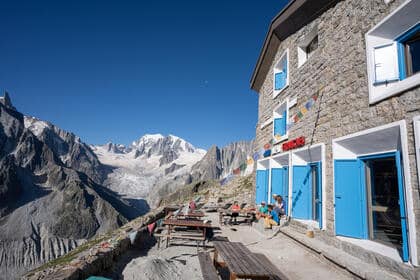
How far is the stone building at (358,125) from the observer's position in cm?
428

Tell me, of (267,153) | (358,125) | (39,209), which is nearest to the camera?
(358,125)

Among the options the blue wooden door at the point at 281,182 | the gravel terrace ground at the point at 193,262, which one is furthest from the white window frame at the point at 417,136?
the blue wooden door at the point at 281,182

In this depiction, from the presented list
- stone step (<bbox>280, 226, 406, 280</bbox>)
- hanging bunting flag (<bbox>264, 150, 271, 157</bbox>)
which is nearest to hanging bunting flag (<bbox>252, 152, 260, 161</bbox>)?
hanging bunting flag (<bbox>264, 150, 271, 157</bbox>)

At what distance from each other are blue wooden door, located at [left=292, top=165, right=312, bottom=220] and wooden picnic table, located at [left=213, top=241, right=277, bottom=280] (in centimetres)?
367

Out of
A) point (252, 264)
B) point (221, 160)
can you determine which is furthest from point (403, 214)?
point (221, 160)

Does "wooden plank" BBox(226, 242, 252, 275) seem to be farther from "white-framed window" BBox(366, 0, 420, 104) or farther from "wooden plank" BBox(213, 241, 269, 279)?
"white-framed window" BBox(366, 0, 420, 104)

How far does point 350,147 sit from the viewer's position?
582cm

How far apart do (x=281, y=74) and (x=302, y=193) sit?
545cm

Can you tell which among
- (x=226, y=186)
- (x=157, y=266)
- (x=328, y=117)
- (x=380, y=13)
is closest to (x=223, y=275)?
(x=157, y=266)

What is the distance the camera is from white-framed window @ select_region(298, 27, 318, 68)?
8.33m

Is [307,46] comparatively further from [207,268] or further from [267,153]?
[207,268]

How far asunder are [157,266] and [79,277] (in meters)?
1.48

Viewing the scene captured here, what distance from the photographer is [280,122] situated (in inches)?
401

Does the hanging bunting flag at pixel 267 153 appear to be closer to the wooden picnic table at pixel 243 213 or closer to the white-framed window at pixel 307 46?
the wooden picnic table at pixel 243 213
